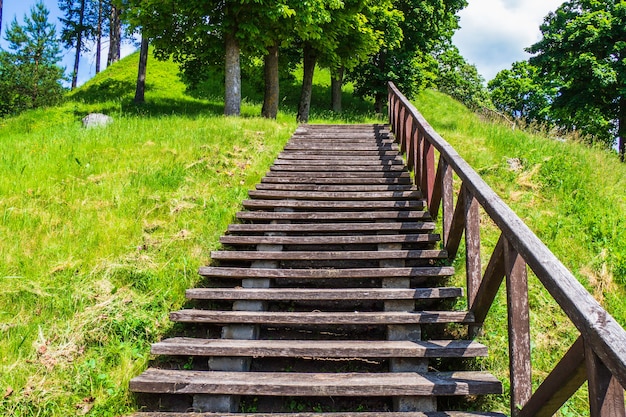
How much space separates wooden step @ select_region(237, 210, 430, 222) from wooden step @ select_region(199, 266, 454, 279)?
3.93 ft

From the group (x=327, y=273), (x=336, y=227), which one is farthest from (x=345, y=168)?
(x=327, y=273)

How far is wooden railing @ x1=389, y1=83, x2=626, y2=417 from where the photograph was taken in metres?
1.67

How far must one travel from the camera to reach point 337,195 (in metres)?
6.19

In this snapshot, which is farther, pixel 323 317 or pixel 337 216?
pixel 337 216

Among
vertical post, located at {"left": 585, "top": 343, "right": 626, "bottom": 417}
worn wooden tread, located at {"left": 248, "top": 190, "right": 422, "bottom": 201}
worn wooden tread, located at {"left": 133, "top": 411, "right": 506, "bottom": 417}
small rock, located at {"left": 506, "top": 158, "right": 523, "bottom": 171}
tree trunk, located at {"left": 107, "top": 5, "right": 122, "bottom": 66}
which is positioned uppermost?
tree trunk, located at {"left": 107, "top": 5, "right": 122, "bottom": 66}

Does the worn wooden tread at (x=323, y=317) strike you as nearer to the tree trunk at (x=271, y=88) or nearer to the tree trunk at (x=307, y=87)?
the tree trunk at (x=271, y=88)

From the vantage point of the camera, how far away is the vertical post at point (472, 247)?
11.9 feet

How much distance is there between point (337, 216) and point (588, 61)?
1729cm

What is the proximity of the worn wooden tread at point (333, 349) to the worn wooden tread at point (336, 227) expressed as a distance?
6.15 ft

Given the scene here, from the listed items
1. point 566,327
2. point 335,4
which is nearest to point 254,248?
point 566,327

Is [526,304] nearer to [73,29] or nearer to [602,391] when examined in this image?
[602,391]

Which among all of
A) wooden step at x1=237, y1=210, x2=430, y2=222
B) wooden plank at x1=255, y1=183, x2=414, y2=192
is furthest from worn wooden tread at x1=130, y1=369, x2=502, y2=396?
wooden plank at x1=255, y1=183, x2=414, y2=192

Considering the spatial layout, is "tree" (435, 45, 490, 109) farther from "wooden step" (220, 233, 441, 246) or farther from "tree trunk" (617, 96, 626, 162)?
"wooden step" (220, 233, 441, 246)

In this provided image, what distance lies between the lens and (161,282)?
14.1 feet
